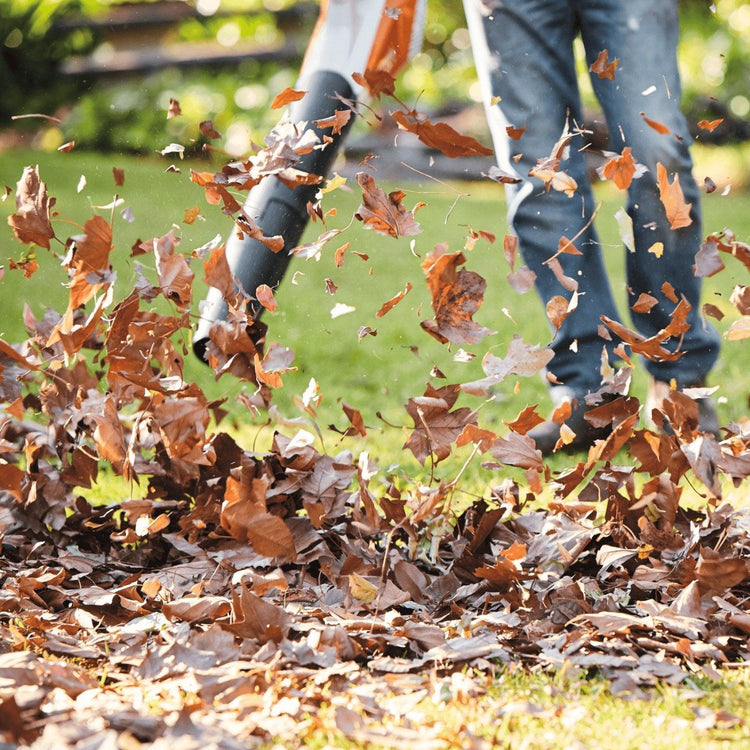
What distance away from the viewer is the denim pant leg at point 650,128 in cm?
211

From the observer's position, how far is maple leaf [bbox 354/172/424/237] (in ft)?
5.34

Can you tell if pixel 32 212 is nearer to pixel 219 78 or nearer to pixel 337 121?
pixel 337 121

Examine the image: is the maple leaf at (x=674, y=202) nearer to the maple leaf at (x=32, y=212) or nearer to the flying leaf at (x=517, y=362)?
the flying leaf at (x=517, y=362)

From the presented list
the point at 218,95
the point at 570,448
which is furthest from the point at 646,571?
the point at 218,95

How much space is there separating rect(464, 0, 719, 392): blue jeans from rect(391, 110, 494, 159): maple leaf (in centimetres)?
56

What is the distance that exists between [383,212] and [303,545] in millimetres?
612

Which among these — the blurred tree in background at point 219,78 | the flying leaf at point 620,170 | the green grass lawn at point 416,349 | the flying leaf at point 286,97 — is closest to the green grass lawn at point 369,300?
the green grass lawn at point 416,349

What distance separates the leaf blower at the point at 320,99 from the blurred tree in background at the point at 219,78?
284 inches

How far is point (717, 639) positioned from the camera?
1.43 m

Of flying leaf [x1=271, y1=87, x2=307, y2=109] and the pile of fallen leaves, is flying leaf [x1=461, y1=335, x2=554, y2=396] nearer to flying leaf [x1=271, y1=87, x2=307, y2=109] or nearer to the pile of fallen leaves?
the pile of fallen leaves

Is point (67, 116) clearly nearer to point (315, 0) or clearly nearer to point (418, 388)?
point (315, 0)

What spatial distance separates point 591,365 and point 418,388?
3.45 ft

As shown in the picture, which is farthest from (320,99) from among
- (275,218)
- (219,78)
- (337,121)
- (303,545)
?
(219,78)

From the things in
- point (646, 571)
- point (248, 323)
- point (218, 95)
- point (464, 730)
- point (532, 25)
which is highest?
point (532, 25)
